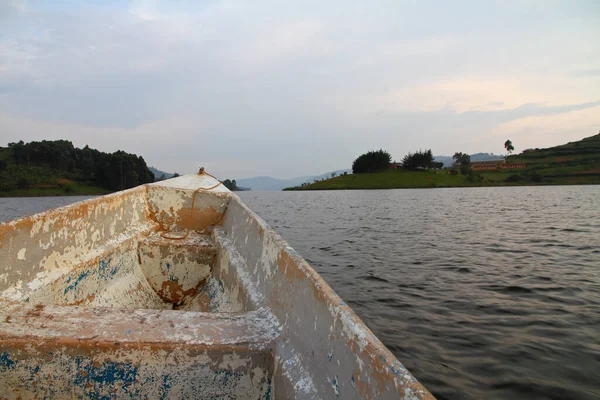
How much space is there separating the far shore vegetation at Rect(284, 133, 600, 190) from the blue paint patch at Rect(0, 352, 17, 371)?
96.4m

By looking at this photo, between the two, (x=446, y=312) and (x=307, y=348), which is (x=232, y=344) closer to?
(x=307, y=348)

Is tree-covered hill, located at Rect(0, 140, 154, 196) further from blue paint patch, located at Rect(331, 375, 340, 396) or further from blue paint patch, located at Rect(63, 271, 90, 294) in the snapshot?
blue paint patch, located at Rect(331, 375, 340, 396)

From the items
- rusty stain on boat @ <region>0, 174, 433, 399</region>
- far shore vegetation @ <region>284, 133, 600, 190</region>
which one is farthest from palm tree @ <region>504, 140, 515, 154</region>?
rusty stain on boat @ <region>0, 174, 433, 399</region>

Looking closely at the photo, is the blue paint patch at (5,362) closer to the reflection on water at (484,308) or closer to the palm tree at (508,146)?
the reflection on water at (484,308)

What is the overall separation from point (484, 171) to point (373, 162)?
38.9 metres

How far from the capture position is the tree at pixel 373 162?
384ft

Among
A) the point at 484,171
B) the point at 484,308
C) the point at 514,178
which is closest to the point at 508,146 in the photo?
the point at 484,171

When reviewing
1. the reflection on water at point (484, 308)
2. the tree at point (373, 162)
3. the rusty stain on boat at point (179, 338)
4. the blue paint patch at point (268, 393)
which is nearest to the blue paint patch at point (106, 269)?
the rusty stain on boat at point (179, 338)

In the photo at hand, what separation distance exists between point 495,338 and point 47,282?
202 inches

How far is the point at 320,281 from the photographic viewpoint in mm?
1661

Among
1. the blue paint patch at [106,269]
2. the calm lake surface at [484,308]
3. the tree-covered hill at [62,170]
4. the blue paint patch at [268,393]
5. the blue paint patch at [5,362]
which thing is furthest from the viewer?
the tree-covered hill at [62,170]

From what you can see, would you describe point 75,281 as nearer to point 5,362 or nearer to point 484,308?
point 5,362

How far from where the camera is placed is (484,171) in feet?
366

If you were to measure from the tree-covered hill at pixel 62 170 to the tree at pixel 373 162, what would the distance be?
248 feet
